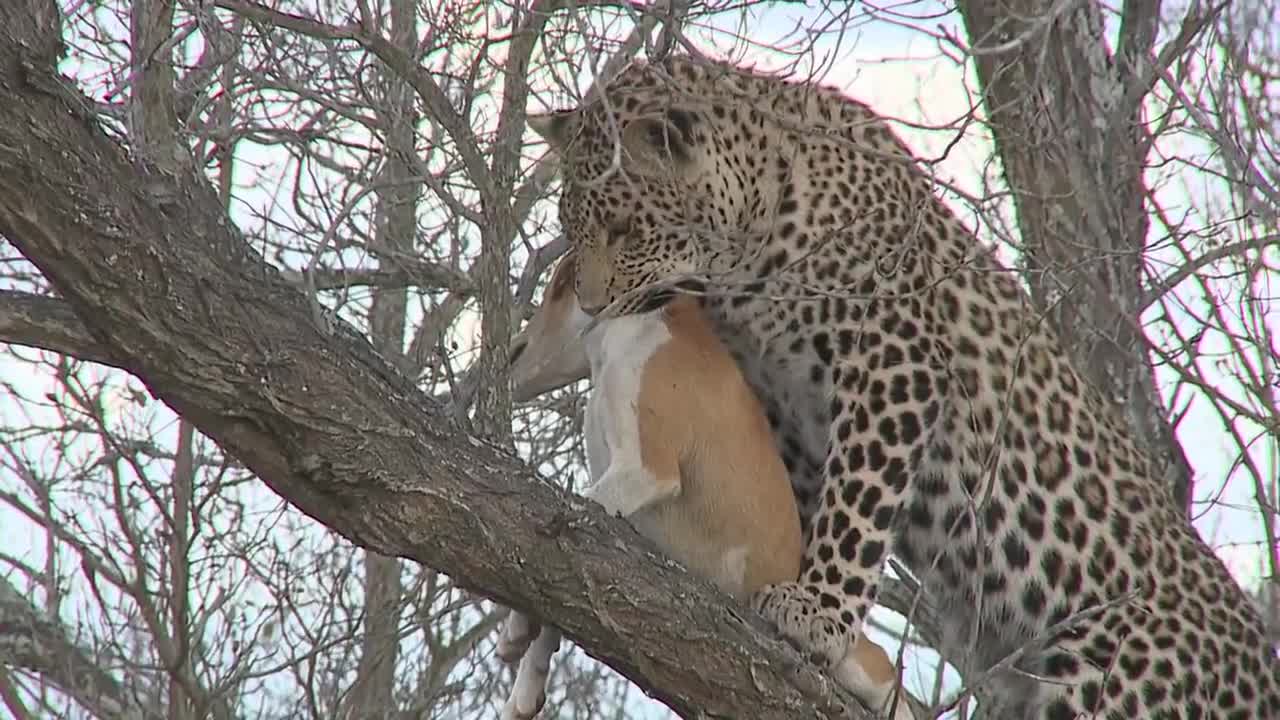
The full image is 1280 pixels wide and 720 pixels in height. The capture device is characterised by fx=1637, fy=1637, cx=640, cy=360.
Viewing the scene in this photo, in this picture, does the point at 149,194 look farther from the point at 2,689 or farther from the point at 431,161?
the point at 2,689

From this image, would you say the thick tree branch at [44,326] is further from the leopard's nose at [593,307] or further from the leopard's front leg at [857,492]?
the leopard's front leg at [857,492]

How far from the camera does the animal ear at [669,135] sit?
571 cm

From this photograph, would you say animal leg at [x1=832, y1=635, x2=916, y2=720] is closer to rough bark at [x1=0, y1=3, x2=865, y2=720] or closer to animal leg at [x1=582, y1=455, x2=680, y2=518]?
rough bark at [x1=0, y1=3, x2=865, y2=720]

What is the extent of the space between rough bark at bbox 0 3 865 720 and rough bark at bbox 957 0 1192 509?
3.34 metres

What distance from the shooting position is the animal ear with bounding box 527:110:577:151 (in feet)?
19.7

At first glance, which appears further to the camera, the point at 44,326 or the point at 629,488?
the point at 629,488

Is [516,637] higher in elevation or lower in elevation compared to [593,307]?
lower

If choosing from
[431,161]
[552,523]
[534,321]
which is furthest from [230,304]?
[431,161]

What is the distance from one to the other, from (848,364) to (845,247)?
1.44ft

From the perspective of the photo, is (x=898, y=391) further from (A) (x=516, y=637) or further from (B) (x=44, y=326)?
(B) (x=44, y=326)

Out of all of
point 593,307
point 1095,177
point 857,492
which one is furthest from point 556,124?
point 1095,177

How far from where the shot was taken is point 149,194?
3.87m

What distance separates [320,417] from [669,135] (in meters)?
2.18

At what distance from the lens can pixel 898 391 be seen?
5.48m
